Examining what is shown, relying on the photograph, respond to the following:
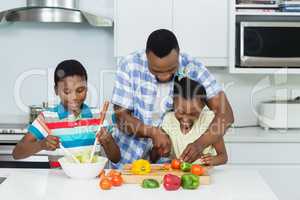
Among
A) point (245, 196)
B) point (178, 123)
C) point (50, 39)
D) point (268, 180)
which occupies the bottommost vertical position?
point (268, 180)

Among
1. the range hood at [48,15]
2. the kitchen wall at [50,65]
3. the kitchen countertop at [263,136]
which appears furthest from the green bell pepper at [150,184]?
the kitchen wall at [50,65]

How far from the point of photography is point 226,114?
7.08 feet

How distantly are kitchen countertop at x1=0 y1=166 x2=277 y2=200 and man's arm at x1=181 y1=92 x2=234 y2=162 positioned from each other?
0.41 ft

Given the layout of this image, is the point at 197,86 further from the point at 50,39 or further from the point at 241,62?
the point at 50,39

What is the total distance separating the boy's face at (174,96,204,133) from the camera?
2076 mm

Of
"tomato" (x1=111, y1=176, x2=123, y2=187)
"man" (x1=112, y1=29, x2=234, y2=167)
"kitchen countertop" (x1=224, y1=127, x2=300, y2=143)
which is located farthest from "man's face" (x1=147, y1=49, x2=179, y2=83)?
"kitchen countertop" (x1=224, y1=127, x2=300, y2=143)

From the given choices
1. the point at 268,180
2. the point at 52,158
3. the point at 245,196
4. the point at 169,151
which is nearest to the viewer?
the point at 245,196

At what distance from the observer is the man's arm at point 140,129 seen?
1.98 m

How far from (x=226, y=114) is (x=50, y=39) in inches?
63.9

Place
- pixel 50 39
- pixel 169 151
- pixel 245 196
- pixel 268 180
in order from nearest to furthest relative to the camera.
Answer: pixel 245 196 < pixel 169 151 < pixel 268 180 < pixel 50 39

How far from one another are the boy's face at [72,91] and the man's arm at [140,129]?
21 centimetres

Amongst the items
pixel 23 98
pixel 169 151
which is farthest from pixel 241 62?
pixel 23 98

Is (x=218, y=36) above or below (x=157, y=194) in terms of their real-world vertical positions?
above

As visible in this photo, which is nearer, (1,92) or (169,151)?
(169,151)
